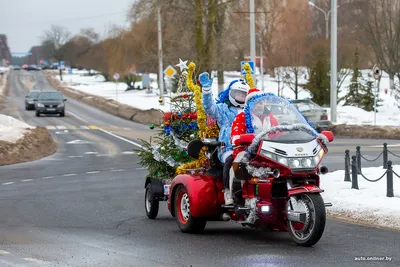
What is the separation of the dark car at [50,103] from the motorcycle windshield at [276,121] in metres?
44.4

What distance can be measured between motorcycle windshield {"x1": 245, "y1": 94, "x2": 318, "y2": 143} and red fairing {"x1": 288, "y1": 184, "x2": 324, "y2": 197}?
528 millimetres

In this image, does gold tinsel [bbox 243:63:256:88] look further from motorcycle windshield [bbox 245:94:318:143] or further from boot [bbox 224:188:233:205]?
boot [bbox 224:188:233:205]

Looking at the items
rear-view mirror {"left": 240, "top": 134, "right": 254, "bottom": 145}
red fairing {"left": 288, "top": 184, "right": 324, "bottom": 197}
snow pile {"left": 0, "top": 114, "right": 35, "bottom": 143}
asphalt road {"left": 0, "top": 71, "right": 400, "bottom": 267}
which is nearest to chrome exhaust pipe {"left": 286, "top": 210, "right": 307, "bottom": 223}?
red fairing {"left": 288, "top": 184, "right": 324, "bottom": 197}

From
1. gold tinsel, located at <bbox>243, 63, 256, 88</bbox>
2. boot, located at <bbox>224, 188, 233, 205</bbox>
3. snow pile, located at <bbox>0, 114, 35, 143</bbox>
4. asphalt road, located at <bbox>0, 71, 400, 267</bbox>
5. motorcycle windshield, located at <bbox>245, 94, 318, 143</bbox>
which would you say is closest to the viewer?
asphalt road, located at <bbox>0, 71, 400, 267</bbox>

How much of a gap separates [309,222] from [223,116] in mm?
2249

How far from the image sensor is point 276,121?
9.32 meters

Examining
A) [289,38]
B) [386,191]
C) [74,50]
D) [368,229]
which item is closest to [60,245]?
[368,229]

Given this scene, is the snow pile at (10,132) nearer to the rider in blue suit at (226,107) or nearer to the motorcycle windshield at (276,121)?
the rider in blue suit at (226,107)

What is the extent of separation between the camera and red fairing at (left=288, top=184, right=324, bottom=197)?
867 centimetres

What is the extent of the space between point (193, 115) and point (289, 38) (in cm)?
4528

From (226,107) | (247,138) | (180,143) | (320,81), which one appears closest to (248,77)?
(226,107)

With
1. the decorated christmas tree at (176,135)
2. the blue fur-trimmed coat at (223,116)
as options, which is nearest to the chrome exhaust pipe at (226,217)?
the blue fur-trimmed coat at (223,116)

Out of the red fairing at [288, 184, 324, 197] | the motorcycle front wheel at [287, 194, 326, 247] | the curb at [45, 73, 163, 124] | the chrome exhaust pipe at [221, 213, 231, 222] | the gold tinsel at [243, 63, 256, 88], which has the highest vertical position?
the gold tinsel at [243, 63, 256, 88]

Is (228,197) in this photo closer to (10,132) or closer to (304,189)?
(304,189)
